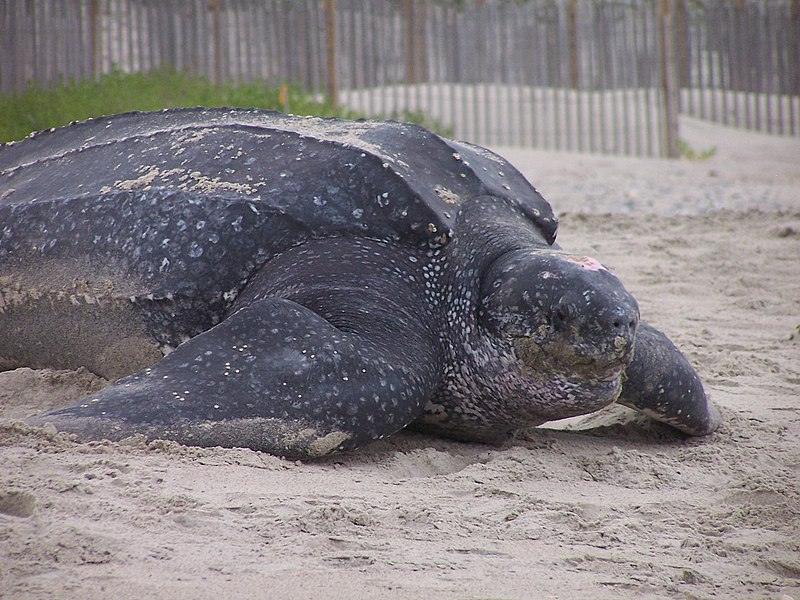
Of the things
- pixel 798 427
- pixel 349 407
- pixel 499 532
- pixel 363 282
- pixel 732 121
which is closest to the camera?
pixel 499 532

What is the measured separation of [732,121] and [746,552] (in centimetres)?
938

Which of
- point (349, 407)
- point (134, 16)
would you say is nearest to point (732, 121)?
point (134, 16)

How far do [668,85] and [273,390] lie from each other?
6.76 metres

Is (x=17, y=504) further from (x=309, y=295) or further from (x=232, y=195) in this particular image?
(x=232, y=195)

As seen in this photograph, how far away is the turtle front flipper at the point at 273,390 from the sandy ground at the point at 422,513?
0.18 feet

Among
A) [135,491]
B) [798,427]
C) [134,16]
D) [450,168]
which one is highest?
[134,16]

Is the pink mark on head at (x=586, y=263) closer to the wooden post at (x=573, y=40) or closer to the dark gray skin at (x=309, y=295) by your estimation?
the dark gray skin at (x=309, y=295)

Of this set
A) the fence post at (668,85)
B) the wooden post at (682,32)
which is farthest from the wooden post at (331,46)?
the wooden post at (682,32)

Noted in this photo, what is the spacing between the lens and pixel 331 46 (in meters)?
7.41

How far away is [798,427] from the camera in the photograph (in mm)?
2303

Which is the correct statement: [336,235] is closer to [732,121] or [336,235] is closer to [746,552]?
[746,552]

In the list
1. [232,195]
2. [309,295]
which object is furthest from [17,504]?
[232,195]

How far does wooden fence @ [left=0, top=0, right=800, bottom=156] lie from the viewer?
727 cm

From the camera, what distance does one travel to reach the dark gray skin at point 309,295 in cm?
186
